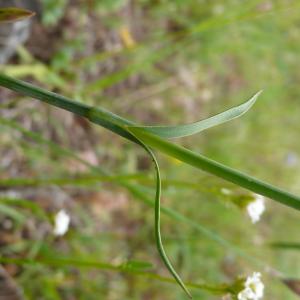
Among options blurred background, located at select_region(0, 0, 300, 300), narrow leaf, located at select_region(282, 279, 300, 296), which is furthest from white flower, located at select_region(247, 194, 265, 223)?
narrow leaf, located at select_region(282, 279, 300, 296)

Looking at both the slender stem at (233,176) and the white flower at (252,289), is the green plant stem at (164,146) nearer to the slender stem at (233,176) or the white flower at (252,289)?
the slender stem at (233,176)

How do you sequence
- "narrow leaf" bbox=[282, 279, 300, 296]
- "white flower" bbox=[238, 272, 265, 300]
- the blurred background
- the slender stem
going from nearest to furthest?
1. the slender stem
2. "white flower" bbox=[238, 272, 265, 300]
3. "narrow leaf" bbox=[282, 279, 300, 296]
4. the blurred background

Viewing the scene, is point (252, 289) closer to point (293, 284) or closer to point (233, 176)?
point (293, 284)

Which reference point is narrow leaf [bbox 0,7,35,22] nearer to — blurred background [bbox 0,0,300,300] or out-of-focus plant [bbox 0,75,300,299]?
out-of-focus plant [bbox 0,75,300,299]

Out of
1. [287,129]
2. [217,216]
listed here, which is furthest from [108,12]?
[287,129]

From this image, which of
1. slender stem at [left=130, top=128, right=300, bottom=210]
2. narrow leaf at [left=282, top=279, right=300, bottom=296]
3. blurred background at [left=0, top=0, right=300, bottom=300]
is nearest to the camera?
slender stem at [left=130, top=128, right=300, bottom=210]

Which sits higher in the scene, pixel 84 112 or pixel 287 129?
pixel 84 112

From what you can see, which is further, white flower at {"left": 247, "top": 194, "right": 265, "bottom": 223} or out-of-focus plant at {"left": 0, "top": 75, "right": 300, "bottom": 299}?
white flower at {"left": 247, "top": 194, "right": 265, "bottom": 223}

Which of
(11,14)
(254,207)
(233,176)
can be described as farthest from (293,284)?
(11,14)

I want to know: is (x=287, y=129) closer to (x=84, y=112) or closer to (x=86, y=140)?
(x=86, y=140)
